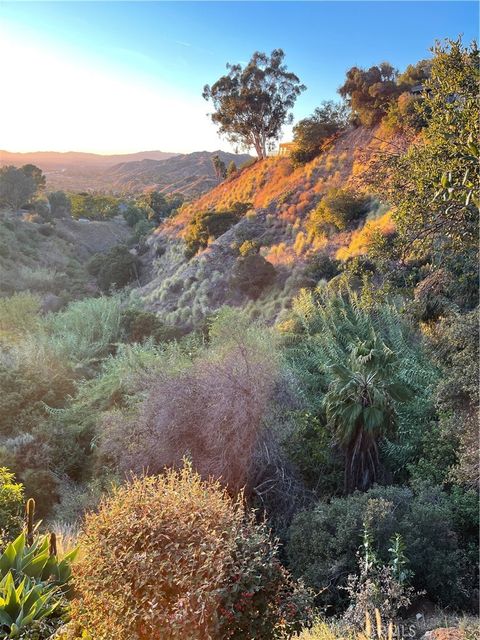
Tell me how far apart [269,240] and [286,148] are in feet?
40.5

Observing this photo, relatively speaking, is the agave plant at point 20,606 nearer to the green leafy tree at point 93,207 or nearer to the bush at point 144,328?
the bush at point 144,328

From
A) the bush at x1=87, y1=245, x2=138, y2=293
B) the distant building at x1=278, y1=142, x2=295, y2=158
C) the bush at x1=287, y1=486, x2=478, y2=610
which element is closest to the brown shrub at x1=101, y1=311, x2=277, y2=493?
the bush at x1=287, y1=486, x2=478, y2=610

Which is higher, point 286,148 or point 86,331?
point 286,148

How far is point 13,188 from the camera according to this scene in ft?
142

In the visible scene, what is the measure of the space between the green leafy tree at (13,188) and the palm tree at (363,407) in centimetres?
4196

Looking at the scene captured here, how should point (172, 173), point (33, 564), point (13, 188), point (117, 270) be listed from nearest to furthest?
point (33, 564) < point (117, 270) < point (13, 188) < point (172, 173)

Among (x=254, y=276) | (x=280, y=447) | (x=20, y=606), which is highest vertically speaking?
(x=254, y=276)

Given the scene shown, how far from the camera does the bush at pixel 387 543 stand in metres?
6.50

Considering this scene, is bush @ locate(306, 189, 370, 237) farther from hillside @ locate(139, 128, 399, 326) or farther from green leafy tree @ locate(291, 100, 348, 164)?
green leafy tree @ locate(291, 100, 348, 164)

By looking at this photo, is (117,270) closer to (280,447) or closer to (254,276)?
(254,276)

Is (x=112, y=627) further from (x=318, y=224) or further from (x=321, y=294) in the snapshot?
(x=318, y=224)

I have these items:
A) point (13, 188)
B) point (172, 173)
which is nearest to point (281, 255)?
point (13, 188)

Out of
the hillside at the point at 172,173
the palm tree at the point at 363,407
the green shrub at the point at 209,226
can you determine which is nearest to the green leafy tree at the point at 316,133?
the green shrub at the point at 209,226

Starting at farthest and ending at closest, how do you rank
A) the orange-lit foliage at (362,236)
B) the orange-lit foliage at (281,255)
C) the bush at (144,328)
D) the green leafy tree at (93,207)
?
the green leafy tree at (93,207)
the orange-lit foliage at (281,255)
the bush at (144,328)
the orange-lit foliage at (362,236)
